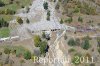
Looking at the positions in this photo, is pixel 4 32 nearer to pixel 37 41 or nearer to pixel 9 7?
pixel 37 41

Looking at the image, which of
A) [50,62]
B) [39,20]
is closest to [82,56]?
[50,62]

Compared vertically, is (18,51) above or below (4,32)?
below

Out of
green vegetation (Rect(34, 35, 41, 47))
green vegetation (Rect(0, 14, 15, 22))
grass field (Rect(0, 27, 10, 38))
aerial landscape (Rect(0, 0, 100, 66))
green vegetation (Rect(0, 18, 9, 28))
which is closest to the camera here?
aerial landscape (Rect(0, 0, 100, 66))

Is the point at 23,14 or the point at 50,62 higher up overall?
the point at 23,14

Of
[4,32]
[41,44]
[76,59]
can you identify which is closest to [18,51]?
[41,44]

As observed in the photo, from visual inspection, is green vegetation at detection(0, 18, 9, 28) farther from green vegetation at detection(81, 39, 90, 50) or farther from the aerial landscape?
green vegetation at detection(81, 39, 90, 50)

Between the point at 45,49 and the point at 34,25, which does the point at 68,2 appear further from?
the point at 45,49

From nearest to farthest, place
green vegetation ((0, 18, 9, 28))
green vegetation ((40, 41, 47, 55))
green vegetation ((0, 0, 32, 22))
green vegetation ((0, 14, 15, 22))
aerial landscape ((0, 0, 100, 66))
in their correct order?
aerial landscape ((0, 0, 100, 66)) < green vegetation ((40, 41, 47, 55)) < green vegetation ((0, 18, 9, 28)) < green vegetation ((0, 14, 15, 22)) < green vegetation ((0, 0, 32, 22))

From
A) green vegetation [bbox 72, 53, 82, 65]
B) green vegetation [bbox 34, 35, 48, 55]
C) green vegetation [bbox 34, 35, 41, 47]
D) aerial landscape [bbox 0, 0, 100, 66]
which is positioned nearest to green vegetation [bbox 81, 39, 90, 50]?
aerial landscape [bbox 0, 0, 100, 66]
